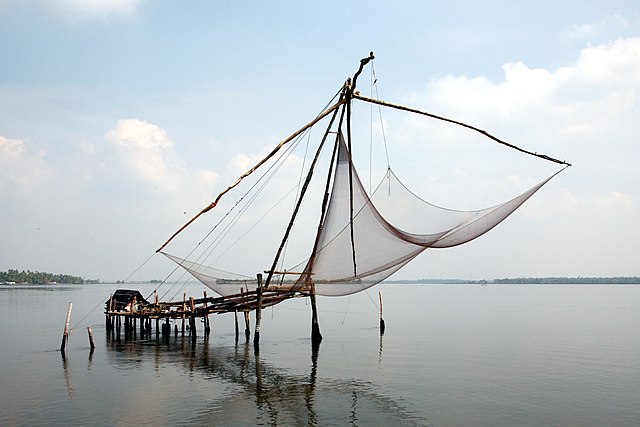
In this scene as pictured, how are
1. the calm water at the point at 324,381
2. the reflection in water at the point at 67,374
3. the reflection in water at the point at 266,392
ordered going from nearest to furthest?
1. the reflection in water at the point at 266,392
2. the calm water at the point at 324,381
3. the reflection in water at the point at 67,374

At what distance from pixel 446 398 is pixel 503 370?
225 inches

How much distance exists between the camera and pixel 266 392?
15.2 meters

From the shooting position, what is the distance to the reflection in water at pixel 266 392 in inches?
495

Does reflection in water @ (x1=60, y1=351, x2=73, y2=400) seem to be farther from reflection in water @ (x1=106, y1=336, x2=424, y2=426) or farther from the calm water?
reflection in water @ (x1=106, y1=336, x2=424, y2=426)

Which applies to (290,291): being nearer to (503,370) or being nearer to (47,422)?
(503,370)

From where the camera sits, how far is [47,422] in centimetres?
1198

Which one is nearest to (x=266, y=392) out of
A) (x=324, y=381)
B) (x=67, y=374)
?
(x=324, y=381)

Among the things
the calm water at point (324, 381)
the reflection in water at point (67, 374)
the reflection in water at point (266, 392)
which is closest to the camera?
the reflection in water at point (266, 392)

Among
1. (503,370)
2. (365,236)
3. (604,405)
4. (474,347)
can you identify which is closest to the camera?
(604,405)

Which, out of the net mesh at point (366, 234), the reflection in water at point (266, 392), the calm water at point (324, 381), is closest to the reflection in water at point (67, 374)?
the calm water at point (324, 381)

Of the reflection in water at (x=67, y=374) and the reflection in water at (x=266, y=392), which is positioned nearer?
the reflection in water at (x=266, y=392)

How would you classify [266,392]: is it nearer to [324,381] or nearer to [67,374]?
[324,381]

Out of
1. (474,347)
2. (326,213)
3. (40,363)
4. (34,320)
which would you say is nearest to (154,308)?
(40,363)

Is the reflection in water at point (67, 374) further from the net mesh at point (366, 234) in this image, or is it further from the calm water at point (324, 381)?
the net mesh at point (366, 234)
